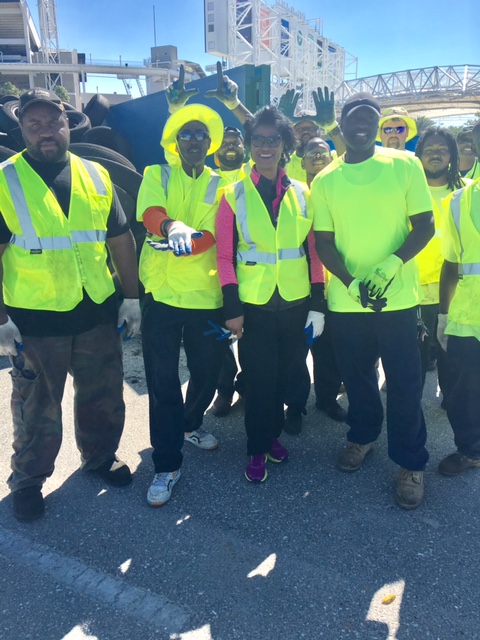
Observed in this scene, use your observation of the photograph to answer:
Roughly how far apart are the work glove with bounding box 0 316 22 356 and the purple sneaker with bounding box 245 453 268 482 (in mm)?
1491

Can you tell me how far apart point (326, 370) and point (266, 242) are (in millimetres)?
1357

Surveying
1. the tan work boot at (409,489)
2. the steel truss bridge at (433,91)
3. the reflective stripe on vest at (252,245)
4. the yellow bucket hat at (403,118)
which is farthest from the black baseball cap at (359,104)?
the steel truss bridge at (433,91)

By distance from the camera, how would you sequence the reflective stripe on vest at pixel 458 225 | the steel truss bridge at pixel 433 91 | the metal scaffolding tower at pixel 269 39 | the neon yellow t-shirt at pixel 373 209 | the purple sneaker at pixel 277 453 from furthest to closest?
the metal scaffolding tower at pixel 269 39 → the steel truss bridge at pixel 433 91 → the purple sneaker at pixel 277 453 → the reflective stripe on vest at pixel 458 225 → the neon yellow t-shirt at pixel 373 209

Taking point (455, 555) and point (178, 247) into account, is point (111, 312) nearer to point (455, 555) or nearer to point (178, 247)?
point (178, 247)

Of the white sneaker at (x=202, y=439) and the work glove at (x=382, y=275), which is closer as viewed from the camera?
the work glove at (x=382, y=275)

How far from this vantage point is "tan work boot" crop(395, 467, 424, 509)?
8.41 ft

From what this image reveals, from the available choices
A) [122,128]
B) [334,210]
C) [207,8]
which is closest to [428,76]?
[207,8]

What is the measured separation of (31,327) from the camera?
2.47 meters

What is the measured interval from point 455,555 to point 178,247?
1.97 m

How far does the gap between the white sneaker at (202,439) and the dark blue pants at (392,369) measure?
1.01 meters

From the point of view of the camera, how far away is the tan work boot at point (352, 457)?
2.92m

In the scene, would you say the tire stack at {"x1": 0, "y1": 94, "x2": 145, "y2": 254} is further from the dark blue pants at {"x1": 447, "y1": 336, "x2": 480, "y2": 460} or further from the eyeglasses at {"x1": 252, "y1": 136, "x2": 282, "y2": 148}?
the dark blue pants at {"x1": 447, "y1": 336, "x2": 480, "y2": 460}

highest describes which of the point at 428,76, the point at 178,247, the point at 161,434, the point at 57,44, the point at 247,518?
the point at 57,44

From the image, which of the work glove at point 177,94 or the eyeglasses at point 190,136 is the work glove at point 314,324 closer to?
the eyeglasses at point 190,136
